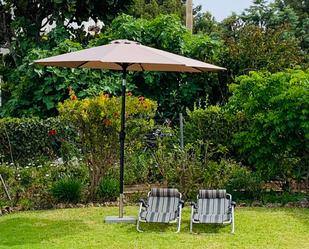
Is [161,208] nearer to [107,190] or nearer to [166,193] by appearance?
[166,193]

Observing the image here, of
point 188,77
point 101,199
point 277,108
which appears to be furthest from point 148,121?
point 188,77

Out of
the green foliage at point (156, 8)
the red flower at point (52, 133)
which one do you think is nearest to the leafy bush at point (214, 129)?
the red flower at point (52, 133)

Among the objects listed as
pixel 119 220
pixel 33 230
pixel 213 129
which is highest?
pixel 213 129

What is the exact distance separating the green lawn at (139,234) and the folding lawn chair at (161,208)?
185 millimetres

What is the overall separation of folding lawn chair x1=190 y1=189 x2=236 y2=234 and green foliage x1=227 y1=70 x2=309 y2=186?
2.30 m

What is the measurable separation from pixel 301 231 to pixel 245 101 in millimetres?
3711

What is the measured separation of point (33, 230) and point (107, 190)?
9.04 ft

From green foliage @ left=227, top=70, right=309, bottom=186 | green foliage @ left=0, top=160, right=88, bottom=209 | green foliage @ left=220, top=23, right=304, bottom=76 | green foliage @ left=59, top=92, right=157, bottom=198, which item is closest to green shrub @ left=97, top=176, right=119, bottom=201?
green foliage @ left=59, top=92, right=157, bottom=198

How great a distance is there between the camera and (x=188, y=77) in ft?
54.0

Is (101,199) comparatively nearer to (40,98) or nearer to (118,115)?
(118,115)

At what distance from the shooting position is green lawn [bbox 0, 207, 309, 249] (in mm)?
8211

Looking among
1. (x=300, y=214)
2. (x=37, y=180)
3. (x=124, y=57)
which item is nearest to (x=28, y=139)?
(x=37, y=180)

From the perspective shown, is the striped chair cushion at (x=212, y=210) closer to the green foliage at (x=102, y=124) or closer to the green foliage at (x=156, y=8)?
the green foliage at (x=102, y=124)

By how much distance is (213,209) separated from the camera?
954 centimetres
